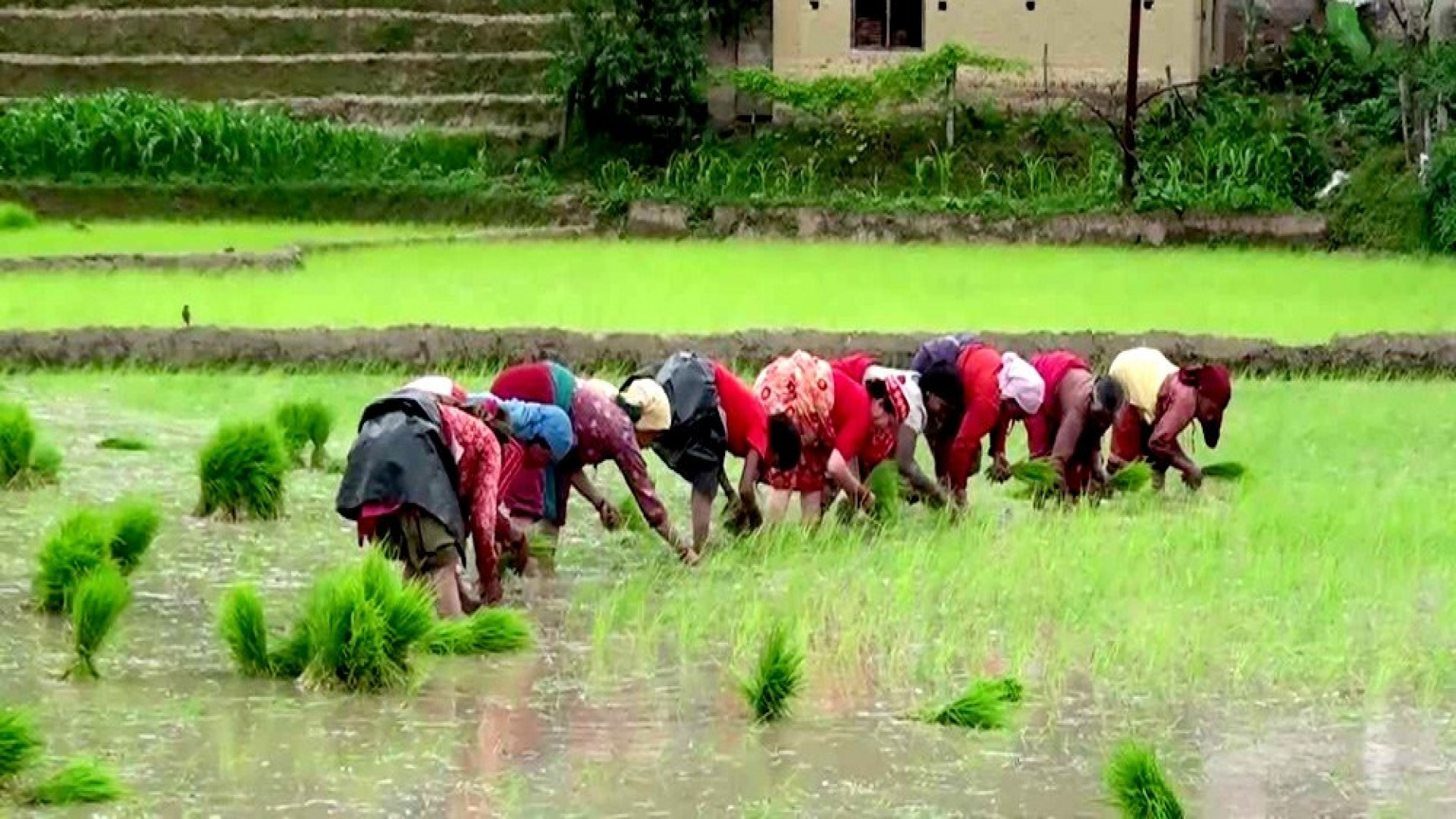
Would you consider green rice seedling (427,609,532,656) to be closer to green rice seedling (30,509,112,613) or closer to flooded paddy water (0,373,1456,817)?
flooded paddy water (0,373,1456,817)

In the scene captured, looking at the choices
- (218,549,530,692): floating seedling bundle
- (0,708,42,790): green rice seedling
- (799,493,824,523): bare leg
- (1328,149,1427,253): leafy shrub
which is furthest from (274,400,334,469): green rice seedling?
(1328,149,1427,253): leafy shrub

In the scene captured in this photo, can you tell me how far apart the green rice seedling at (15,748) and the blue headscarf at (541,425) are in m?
2.71

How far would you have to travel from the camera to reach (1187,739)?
677 centimetres

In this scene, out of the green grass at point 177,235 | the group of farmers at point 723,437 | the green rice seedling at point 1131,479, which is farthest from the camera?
the green grass at point 177,235

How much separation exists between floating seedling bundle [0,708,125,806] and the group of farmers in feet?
6.10

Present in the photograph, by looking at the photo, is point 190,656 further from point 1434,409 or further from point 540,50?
point 540,50

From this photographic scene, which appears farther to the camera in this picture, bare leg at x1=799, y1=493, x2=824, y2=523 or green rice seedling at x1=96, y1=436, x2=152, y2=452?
green rice seedling at x1=96, y1=436, x2=152, y2=452

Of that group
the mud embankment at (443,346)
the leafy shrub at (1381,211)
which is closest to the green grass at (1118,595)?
the mud embankment at (443,346)

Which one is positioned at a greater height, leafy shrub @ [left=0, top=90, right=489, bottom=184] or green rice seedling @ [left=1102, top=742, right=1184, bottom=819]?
green rice seedling @ [left=1102, top=742, right=1184, bottom=819]

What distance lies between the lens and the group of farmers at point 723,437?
7.75 m

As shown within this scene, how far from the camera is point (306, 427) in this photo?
1102 centimetres

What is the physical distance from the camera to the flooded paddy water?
6176 mm

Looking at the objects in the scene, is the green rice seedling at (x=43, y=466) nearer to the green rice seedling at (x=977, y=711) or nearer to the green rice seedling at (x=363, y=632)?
the green rice seedling at (x=363, y=632)

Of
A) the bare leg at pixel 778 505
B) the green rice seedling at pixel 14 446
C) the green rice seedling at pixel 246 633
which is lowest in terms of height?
the bare leg at pixel 778 505
